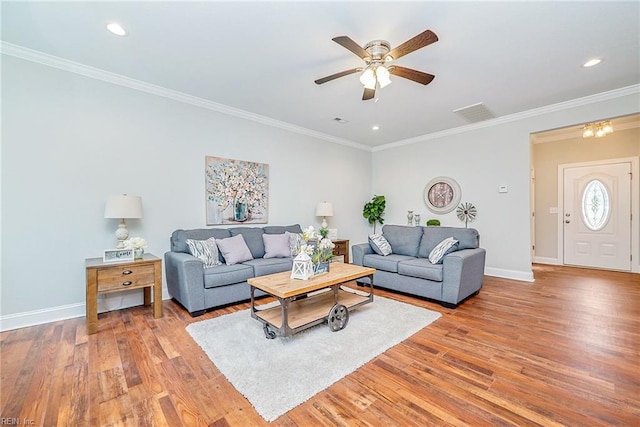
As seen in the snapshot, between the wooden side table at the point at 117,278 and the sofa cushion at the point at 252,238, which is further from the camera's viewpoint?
the sofa cushion at the point at 252,238

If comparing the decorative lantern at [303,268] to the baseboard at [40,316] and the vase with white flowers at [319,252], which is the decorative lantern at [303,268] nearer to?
the vase with white flowers at [319,252]

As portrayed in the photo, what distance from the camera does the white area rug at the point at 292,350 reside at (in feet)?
5.66

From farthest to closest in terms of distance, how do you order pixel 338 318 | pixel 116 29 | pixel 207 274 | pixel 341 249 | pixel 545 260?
pixel 545 260 < pixel 341 249 < pixel 207 274 < pixel 338 318 < pixel 116 29

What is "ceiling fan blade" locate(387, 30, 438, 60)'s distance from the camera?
188 cm

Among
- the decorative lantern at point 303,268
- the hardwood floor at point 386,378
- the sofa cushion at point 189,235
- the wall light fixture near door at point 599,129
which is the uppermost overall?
the wall light fixture near door at point 599,129

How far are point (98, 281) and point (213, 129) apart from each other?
2392mm

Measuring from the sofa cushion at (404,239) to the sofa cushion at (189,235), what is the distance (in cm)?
261

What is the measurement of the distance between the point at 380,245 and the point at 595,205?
4720mm

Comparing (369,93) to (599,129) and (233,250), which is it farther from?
(599,129)

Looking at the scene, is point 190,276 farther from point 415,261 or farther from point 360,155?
point 360,155

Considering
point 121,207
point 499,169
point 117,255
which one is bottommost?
point 117,255

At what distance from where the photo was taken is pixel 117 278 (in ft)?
8.76

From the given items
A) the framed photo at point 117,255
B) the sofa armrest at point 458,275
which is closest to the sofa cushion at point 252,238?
the framed photo at point 117,255

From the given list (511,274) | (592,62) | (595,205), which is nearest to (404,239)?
(511,274)
